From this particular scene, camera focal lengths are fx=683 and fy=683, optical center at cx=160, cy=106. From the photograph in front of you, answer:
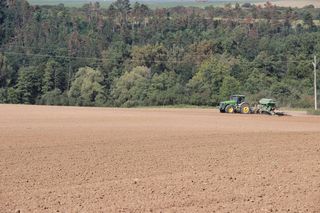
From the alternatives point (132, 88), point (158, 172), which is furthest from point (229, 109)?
point (132, 88)

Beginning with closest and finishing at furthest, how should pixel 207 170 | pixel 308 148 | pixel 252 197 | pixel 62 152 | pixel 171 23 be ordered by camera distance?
1. pixel 252 197
2. pixel 207 170
3. pixel 62 152
4. pixel 308 148
5. pixel 171 23

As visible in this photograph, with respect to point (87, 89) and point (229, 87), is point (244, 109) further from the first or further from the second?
point (87, 89)

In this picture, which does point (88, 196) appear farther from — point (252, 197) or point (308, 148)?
point (308, 148)

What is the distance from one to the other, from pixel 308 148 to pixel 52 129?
14.2 m

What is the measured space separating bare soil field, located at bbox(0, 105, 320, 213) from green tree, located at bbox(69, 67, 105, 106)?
64539 millimetres

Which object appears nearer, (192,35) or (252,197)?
(252,197)

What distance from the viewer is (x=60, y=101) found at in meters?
93.9

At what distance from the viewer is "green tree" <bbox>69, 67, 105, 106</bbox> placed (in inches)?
3724

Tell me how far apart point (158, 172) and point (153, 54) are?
342 ft

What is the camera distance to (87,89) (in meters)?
98.9

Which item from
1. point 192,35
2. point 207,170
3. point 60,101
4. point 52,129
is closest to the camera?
point 207,170

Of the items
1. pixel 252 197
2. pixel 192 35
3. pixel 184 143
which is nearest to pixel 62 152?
pixel 184 143

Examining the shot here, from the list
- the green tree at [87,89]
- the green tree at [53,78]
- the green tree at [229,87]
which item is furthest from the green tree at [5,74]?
the green tree at [229,87]

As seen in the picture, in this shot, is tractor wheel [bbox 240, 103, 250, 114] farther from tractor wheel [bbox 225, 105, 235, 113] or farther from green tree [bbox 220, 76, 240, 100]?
green tree [bbox 220, 76, 240, 100]
